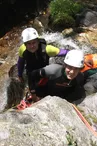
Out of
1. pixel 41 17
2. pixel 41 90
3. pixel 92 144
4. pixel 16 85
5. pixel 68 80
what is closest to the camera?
pixel 92 144

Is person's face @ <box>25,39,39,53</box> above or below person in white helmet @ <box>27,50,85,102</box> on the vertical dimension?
above

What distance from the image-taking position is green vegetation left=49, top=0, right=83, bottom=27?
954cm

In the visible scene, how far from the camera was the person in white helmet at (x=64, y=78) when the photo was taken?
380 centimetres

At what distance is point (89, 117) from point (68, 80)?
64 centimetres

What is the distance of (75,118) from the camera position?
331 cm

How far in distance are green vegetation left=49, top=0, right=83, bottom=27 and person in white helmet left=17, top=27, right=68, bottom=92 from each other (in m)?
4.90

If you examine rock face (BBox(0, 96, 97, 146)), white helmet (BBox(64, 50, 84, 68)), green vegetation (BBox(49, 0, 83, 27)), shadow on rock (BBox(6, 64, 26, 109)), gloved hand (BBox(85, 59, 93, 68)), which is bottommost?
shadow on rock (BBox(6, 64, 26, 109))

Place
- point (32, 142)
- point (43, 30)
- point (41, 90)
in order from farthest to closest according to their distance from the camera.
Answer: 1. point (43, 30)
2. point (41, 90)
3. point (32, 142)

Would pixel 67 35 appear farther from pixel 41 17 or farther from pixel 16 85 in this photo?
pixel 16 85

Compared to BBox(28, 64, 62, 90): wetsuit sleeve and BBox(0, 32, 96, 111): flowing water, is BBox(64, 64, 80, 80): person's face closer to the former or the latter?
BBox(28, 64, 62, 90): wetsuit sleeve

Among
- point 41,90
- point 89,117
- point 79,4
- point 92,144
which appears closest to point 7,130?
point 92,144

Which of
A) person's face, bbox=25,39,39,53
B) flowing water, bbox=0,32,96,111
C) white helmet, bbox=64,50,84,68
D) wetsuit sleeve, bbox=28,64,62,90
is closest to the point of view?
white helmet, bbox=64,50,84,68

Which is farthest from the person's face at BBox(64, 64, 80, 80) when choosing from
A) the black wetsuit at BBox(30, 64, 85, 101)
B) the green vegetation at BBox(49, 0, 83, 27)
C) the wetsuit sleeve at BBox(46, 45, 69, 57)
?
the green vegetation at BBox(49, 0, 83, 27)

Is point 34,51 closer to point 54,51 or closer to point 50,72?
point 54,51
